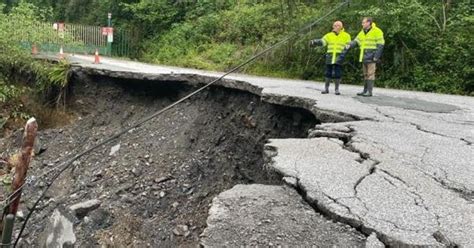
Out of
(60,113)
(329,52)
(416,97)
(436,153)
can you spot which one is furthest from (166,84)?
(436,153)

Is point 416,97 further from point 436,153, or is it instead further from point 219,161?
point 436,153

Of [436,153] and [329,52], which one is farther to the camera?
[329,52]

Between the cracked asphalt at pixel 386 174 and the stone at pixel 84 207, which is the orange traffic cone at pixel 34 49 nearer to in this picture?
the stone at pixel 84 207

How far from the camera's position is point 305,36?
15383 mm

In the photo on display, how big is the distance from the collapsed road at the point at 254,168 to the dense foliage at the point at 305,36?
3003 millimetres

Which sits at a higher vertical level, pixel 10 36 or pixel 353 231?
A: pixel 10 36

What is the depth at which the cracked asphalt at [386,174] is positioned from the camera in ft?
10.4

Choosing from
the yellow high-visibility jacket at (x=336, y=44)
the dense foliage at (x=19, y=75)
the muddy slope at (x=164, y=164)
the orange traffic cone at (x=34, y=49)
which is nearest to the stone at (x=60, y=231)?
the muddy slope at (x=164, y=164)

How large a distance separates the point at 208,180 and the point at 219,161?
0.50 m

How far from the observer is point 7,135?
12.7 meters

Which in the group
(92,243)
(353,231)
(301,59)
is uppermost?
(301,59)

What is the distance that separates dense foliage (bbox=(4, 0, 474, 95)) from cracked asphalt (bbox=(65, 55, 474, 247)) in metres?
5.96

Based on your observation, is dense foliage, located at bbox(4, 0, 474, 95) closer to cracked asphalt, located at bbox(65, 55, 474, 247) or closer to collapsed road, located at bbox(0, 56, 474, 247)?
collapsed road, located at bbox(0, 56, 474, 247)

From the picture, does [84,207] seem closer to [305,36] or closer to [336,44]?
[336,44]
